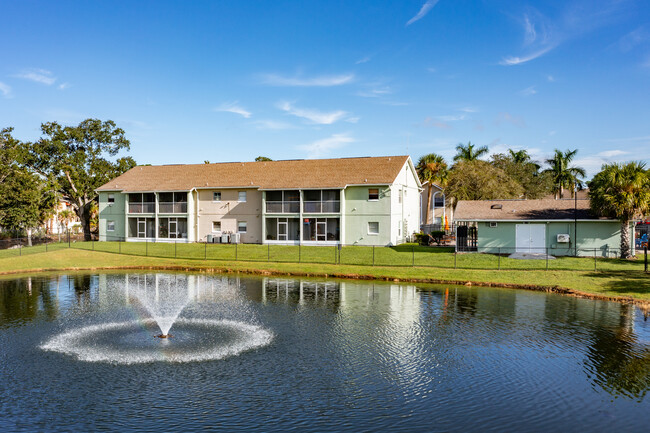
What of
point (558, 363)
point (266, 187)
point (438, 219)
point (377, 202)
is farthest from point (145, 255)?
point (438, 219)

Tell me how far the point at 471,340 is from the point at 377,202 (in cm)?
3153

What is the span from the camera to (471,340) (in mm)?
18703

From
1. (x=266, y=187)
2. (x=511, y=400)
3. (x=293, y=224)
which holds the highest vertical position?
(x=266, y=187)

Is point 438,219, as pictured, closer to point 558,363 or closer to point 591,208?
point 591,208

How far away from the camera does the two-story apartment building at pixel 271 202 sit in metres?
49.9

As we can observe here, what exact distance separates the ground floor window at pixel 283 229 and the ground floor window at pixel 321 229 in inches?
39.1

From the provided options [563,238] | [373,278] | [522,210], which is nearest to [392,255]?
[373,278]

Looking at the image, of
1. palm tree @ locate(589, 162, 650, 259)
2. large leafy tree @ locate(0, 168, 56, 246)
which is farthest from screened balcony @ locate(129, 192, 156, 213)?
palm tree @ locate(589, 162, 650, 259)

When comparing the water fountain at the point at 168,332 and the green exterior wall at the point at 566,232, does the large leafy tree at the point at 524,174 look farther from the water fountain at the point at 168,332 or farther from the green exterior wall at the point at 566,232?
the water fountain at the point at 168,332

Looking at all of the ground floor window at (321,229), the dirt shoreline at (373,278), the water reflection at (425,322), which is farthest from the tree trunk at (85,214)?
the water reflection at (425,322)

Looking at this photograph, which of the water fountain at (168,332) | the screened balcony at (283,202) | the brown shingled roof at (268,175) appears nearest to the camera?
the water fountain at (168,332)

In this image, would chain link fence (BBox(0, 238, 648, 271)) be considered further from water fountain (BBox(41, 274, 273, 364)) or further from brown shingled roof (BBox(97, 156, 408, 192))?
water fountain (BBox(41, 274, 273, 364))

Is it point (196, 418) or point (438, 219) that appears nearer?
point (196, 418)

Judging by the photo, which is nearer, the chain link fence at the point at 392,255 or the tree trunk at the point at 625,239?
the chain link fence at the point at 392,255
